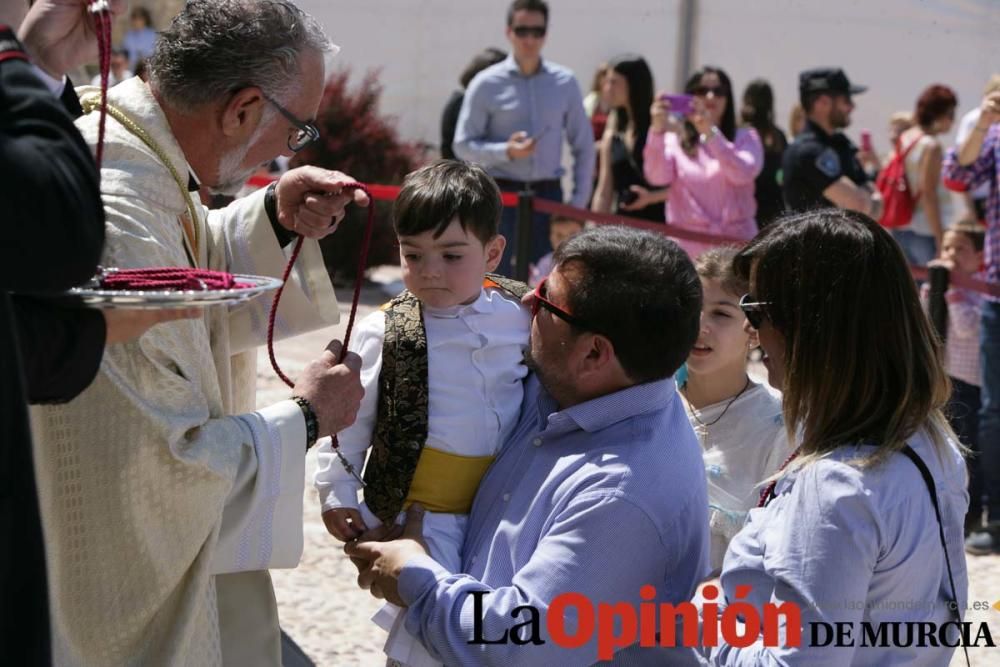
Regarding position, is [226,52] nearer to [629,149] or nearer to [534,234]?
[534,234]

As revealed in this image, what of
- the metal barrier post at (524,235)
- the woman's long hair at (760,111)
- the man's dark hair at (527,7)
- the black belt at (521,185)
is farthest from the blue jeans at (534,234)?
the woman's long hair at (760,111)

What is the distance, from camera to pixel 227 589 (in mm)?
3043

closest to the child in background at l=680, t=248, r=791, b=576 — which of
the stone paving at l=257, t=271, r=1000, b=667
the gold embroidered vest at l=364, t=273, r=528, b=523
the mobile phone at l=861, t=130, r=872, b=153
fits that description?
the gold embroidered vest at l=364, t=273, r=528, b=523

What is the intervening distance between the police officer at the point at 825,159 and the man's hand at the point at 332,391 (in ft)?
16.7

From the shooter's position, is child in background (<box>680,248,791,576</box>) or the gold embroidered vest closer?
the gold embroidered vest

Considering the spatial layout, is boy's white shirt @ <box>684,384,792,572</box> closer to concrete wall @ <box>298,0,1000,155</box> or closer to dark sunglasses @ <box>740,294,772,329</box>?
dark sunglasses @ <box>740,294,772,329</box>

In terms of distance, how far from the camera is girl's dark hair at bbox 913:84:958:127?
8836mm

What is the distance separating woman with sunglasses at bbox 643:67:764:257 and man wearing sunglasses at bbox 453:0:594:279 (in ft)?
1.97

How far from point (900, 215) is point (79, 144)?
7602mm

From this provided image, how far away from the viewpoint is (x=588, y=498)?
2.47 meters

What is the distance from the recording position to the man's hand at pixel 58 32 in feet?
7.57

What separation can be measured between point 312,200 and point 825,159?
16.7 ft

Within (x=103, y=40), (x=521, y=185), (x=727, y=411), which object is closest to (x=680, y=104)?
(x=521, y=185)

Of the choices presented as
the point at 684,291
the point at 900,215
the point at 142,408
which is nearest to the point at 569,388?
the point at 684,291
